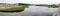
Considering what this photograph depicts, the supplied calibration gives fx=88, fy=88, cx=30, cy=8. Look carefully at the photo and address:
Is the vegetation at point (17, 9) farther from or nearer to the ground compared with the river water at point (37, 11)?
farther from the ground

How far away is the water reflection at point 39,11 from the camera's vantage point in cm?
56

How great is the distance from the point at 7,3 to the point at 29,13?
0.17m

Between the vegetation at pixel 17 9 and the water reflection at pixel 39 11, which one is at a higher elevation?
the vegetation at pixel 17 9

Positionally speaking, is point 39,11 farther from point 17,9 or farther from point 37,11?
point 17,9

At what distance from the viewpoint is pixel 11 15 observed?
54 centimetres

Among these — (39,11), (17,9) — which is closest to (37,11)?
(39,11)

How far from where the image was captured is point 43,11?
1.92 feet

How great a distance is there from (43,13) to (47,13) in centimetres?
3

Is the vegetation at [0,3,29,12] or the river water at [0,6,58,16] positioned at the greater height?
the vegetation at [0,3,29,12]

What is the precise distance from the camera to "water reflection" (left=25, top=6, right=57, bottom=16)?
564 mm

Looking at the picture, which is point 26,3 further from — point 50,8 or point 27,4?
point 50,8

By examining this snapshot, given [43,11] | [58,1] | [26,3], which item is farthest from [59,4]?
[26,3]

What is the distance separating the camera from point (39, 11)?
0.59 m

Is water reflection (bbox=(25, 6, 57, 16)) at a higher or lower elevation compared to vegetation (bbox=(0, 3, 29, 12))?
lower
